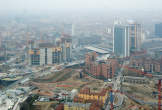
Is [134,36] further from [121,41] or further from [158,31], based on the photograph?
[158,31]

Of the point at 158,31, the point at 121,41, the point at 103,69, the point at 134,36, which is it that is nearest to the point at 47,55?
the point at 103,69

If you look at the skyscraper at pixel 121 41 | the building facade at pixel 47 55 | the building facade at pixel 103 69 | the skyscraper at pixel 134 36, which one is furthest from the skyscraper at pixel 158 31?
the building facade at pixel 103 69

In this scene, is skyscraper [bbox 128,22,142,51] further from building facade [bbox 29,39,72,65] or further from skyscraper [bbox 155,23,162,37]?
building facade [bbox 29,39,72,65]

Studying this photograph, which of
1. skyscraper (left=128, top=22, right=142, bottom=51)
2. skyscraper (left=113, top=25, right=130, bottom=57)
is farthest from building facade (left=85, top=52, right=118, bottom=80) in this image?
skyscraper (left=128, top=22, right=142, bottom=51)

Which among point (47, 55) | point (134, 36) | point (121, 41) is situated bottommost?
point (47, 55)

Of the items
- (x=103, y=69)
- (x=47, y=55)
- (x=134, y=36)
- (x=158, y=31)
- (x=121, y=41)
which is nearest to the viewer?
(x=103, y=69)

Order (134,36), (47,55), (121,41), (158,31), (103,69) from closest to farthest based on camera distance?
1. (103,69)
2. (47,55)
3. (121,41)
4. (134,36)
5. (158,31)

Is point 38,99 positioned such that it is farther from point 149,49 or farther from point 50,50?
point 149,49

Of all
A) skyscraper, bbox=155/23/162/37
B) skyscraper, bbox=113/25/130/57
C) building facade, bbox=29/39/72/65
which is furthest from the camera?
skyscraper, bbox=155/23/162/37

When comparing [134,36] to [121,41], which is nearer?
[121,41]
